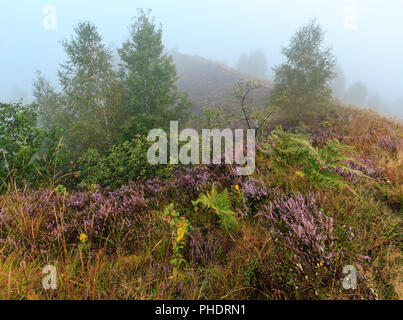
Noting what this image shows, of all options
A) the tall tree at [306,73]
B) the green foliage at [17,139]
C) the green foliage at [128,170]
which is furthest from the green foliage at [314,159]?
the tall tree at [306,73]

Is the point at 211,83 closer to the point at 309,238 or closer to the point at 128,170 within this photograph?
the point at 128,170

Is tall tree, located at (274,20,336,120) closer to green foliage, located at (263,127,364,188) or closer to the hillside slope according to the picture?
the hillside slope

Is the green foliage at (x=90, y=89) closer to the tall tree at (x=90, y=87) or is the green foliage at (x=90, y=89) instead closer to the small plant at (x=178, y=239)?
the tall tree at (x=90, y=87)

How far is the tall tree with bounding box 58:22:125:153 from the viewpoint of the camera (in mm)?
11719

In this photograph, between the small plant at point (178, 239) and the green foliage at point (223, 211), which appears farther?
the green foliage at point (223, 211)

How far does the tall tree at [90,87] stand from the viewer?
11719mm

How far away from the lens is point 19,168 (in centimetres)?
642

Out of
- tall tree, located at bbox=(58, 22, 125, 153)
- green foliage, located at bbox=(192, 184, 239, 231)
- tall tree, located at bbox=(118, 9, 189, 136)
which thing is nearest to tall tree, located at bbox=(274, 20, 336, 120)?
tall tree, located at bbox=(118, 9, 189, 136)

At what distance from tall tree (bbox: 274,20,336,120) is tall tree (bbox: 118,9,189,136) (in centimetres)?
768

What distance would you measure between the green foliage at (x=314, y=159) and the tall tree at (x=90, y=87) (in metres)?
11.5

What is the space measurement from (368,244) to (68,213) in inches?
159

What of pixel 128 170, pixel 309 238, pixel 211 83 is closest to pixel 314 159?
pixel 309 238

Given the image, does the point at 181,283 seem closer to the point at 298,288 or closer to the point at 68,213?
the point at 298,288

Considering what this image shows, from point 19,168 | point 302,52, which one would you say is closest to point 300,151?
point 19,168
